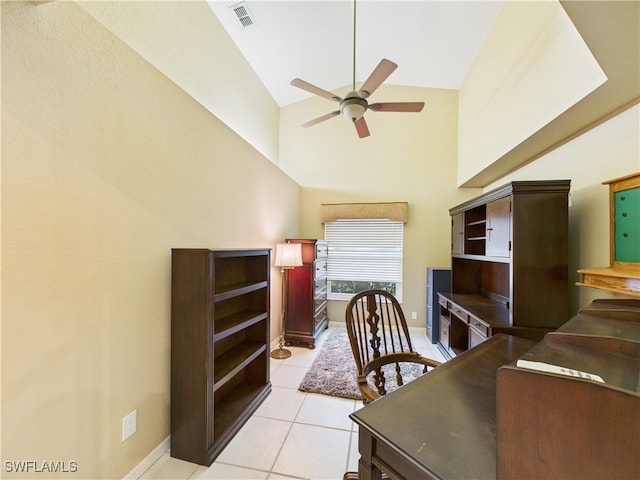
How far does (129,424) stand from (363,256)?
3623 mm

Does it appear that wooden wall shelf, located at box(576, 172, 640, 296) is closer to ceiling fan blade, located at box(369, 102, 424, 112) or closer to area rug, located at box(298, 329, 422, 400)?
ceiling fan blade, located at box(369, 102, 424, 112)

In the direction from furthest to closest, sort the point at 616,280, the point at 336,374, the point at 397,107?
the point at 336,374 → the point at 397,107 → the point at 616,280

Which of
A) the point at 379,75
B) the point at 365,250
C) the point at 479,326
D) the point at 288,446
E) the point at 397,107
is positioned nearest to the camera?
the point at 288,446

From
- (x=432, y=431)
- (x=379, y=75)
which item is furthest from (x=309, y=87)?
(x=432, y=431)

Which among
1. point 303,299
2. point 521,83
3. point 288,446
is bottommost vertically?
point 288,446

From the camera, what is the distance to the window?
4367mm

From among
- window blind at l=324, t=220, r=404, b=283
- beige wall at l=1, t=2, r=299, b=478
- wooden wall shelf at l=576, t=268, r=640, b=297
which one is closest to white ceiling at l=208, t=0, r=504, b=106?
beige wall at l=1, t=2, r=299, b=478

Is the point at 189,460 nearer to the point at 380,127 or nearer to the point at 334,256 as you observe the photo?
the point at 334,256

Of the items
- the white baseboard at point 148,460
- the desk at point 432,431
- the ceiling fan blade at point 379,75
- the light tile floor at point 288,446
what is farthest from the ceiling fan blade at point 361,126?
the white baseboard at point 148,460

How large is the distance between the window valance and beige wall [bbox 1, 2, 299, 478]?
275cm

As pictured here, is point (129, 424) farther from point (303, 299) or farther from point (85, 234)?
point (303, 299)

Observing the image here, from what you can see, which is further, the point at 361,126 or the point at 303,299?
the point at 303,299

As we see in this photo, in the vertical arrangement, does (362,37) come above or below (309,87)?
above

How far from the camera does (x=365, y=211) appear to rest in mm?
4340
